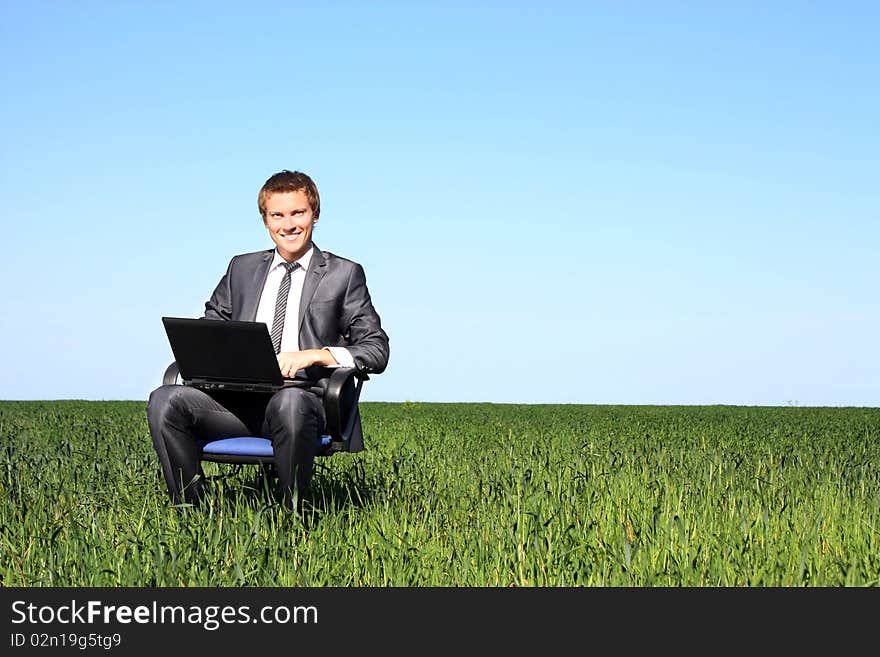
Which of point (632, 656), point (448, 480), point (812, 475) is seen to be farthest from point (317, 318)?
point (812, 475)

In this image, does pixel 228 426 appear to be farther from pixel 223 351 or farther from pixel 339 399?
pixel 339 399

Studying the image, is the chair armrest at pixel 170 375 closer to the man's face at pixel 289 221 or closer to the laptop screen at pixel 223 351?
the laptop screen at pixel 223 351

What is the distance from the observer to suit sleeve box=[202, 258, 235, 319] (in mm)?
5484

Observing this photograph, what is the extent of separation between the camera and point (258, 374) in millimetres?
4848

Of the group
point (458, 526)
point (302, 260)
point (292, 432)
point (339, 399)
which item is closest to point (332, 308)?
point (302, 260)

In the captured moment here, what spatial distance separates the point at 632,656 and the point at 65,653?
178 centimetres

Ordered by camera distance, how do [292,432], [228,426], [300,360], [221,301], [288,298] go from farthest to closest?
[221,301] → [288,298] → [228,426] → [300,360] → [292,432]

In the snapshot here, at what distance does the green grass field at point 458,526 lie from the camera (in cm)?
383

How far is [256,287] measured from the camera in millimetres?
5336

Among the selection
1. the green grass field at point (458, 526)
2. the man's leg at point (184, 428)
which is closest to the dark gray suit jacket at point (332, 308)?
the man's leg at point (184, 428)

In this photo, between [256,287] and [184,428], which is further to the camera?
[256,287]

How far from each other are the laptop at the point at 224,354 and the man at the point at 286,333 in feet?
0.34

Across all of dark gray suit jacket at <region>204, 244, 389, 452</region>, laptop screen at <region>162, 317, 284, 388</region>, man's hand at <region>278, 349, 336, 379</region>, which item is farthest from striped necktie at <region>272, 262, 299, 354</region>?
laptop screen at <region>162, 317, 284, 388</region>

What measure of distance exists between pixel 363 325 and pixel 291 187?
0.86 metres
